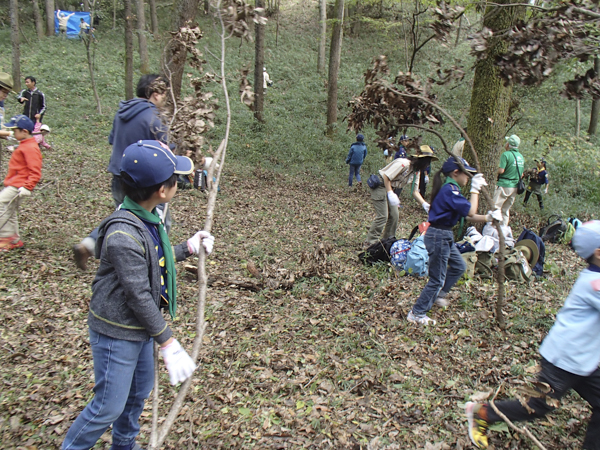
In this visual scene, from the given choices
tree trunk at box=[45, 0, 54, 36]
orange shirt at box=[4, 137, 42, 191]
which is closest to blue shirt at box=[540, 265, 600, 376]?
orange shirt at box=[4, 137, 42, 191]

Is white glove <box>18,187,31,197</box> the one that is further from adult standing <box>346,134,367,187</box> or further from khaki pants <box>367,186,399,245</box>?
adult standing <box>346,134,367,187</box>

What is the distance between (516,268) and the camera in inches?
227

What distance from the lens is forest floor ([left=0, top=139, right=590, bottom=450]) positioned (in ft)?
10.4

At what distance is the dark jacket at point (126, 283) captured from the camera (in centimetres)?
209

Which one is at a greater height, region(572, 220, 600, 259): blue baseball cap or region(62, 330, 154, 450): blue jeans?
region(572, 220, 600, 259): blue baseball cap

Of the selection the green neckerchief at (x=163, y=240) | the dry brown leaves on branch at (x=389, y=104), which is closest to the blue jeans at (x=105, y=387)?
the green neckerchief at (x=163, y=240)

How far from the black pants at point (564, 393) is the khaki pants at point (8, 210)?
258 inches

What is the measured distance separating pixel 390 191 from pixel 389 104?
2.39 m

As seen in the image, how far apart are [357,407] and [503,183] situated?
6678 millimetres

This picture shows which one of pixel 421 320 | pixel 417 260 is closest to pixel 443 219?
pixel 421 320

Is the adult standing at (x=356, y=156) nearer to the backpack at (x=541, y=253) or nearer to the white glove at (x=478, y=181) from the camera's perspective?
the backpack at (x=541, y=253)

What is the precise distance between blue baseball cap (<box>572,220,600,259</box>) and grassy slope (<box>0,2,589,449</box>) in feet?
5.16

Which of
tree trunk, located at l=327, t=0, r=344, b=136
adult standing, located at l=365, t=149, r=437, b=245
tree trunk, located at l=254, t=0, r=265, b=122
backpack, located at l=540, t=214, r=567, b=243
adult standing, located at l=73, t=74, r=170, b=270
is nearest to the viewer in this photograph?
adult standing, located at l=73, t=74, r=170, b=270

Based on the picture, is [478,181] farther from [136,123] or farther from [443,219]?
[136,123]
